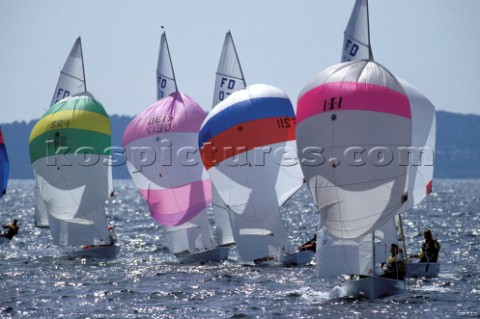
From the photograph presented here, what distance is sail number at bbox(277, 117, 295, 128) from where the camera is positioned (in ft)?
95.4

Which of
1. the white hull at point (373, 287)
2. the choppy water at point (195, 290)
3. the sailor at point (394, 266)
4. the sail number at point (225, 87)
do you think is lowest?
the choppy water at point (195, 290)

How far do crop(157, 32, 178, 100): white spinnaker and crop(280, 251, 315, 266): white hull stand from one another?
8.65m

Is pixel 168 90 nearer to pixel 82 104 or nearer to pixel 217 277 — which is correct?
pixel 82 104

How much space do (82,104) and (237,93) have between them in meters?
6.81

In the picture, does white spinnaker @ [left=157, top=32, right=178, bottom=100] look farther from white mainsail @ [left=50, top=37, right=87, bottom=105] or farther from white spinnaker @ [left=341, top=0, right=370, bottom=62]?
white spinnaker @ [left=341, top=0, right=370, bottom=62]

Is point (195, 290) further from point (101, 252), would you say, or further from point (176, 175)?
point (101, 252)

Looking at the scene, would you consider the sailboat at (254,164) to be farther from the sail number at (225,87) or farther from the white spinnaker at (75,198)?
the white spinnaker at (75,198)

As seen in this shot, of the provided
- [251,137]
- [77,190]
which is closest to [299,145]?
[251,137]

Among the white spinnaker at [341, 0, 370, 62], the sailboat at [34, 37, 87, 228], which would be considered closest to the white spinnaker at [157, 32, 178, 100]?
the sailboat at [34, 37, 87, 228]

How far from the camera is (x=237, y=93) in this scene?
96.0ft

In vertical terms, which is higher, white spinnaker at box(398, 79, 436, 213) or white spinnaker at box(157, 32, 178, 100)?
white spinnaker at box(157, 32, 178, 100)

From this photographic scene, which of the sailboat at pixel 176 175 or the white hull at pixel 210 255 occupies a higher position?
the sailboat at pixel 176 175

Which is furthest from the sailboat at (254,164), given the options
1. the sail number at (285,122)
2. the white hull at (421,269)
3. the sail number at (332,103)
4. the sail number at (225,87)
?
the sail number at (332,103)

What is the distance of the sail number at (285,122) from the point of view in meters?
29.1
